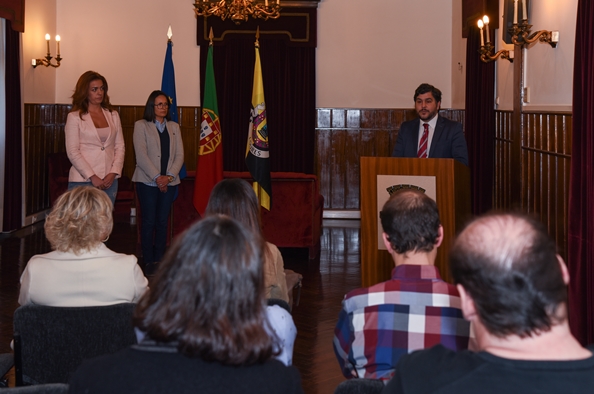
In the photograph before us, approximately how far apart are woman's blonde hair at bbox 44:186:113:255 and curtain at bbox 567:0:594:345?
276 centimetres

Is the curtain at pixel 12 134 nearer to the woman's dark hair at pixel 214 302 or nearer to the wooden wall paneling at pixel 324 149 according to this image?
the wooden wall paneling at pixel 324 149

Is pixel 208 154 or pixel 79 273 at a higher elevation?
pixel 208 154

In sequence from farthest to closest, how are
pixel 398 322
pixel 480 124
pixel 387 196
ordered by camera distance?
pixel 480 124, pixel 387 196, pixel 398 322

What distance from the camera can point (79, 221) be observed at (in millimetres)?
2793

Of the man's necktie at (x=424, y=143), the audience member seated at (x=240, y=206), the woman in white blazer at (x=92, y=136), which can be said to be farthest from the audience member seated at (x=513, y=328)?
the woman in white blazer at (x=92, y=136)

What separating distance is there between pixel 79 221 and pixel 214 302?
4.95 feet

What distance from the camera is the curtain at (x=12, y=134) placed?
327 inches

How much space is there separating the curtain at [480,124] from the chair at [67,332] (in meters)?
5.72

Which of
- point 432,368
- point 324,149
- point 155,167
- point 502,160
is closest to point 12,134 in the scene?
point 155,167

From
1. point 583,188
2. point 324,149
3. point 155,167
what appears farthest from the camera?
point 324,149

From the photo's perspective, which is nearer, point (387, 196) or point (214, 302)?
point (214, 302)

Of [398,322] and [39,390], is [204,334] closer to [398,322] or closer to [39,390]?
[39,390]

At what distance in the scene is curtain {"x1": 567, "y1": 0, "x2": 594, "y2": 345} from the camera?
4062 mm

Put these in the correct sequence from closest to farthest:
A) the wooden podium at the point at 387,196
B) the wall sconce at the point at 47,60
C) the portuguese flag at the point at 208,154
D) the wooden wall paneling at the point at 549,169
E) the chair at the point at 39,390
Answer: the chair at the point at 39,390, the wooden podium at the point at 387,196, the wooden wall paneling at the point at 549,169, the portuguese flag at the point at 208,154, the wall sconce at the point at 47,60
